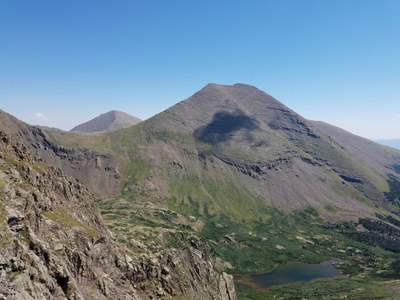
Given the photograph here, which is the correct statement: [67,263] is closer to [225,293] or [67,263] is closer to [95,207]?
[95,207]

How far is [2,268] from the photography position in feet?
181

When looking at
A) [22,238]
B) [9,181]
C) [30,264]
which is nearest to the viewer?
[30,264]

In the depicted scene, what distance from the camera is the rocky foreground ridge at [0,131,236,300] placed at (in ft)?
202

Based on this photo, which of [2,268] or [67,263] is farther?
[67,263]

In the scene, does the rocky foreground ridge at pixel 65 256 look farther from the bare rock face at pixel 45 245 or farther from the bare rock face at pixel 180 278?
the bare rock face at pixel 180 278

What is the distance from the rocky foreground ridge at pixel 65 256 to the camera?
202 feet

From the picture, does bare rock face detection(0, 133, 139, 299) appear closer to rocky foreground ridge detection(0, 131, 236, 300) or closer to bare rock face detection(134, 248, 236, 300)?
rocky foreground ridge detection(0, 131, 236, 300)

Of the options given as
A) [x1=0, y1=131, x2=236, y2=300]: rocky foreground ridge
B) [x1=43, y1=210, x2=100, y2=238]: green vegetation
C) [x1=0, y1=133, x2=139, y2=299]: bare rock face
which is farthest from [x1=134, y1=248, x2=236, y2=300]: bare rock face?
[x1=43, y1=210, x2=100, y2=238]: green vegetation

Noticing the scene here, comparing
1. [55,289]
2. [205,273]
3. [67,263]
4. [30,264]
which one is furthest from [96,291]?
[205,273]

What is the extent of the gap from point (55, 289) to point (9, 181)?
37.7 m

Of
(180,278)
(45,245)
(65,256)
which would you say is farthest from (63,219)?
(180,278)

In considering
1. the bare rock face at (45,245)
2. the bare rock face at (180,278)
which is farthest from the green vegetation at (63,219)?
the bare rock face at (180,278)

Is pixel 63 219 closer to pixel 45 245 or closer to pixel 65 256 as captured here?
pixel 65 256

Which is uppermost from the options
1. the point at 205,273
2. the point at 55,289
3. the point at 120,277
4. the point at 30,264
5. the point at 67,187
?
the point at 67,187
